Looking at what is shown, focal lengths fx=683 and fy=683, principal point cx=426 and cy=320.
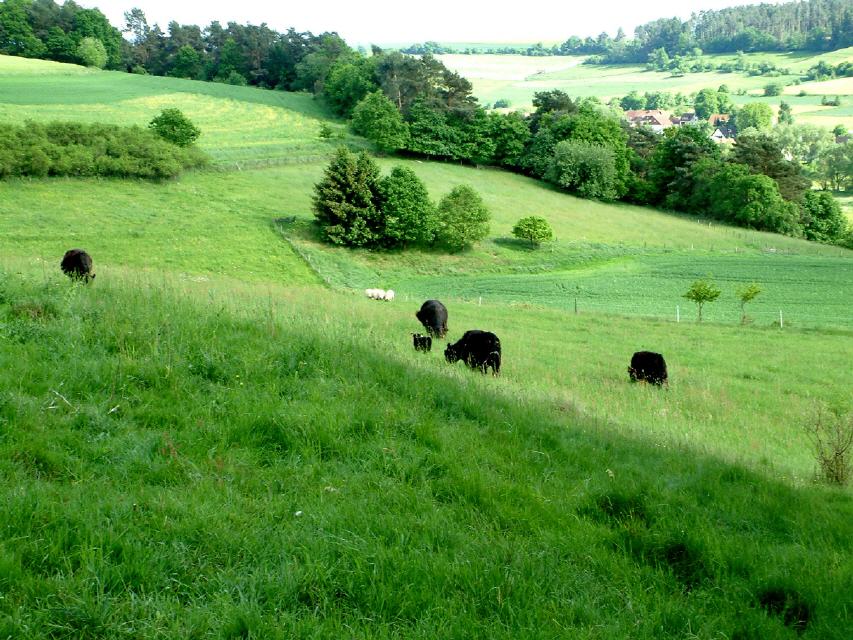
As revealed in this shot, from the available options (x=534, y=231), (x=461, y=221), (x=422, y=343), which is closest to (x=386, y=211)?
(x=461, y=221)

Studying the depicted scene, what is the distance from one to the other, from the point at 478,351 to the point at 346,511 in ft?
34.2

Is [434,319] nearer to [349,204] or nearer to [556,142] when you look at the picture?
[349,204]

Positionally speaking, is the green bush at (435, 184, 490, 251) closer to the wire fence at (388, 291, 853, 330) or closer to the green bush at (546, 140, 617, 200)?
the wire fence at (388, 291, 853, 330)

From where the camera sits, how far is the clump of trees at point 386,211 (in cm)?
5500

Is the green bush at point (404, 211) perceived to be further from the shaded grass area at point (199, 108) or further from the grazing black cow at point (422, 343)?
the grazing black cow at point (422, 343)

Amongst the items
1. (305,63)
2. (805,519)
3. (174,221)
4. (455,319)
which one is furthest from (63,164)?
(305,63)

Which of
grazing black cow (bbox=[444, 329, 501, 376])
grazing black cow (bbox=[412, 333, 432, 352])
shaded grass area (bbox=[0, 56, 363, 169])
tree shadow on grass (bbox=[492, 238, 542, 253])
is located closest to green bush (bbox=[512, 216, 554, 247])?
tree shadow on grass (bbox=[492, 238, 542, 253])

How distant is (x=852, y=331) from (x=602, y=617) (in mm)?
33963

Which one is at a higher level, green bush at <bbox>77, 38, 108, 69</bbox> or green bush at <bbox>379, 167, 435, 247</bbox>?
green bush at <bbox>77, 38, 108, 69</bbox>

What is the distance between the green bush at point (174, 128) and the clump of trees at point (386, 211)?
22.4 meters

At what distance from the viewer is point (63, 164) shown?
5428 cm

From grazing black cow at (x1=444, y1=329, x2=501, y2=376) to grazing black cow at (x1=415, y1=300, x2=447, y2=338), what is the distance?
5.24 m

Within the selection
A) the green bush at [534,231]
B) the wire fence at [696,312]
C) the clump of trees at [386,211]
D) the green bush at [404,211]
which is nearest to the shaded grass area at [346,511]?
the wire fence at [696,312]

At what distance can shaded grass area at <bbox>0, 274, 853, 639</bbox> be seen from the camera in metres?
4.16
